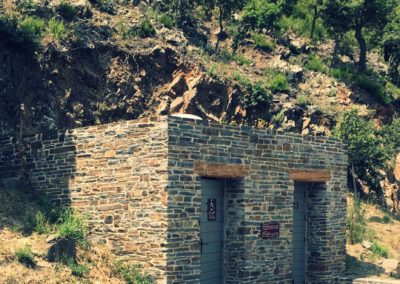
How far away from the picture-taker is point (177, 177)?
11.6 metres

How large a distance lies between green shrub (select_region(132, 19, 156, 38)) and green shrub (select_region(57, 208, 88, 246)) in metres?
10.2

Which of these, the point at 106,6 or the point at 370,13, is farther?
the point at 370,13

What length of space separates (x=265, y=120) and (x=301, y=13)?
12401 mm

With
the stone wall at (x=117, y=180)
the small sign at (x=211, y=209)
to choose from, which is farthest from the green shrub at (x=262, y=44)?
the small sign at (x=211, y=209)

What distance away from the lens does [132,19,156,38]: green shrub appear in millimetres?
21559

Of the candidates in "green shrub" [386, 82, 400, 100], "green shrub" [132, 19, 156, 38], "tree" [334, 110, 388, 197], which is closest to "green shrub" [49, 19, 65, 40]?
"green shrub" [132, 19, 156, 38]

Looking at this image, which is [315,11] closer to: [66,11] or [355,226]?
[355,226]

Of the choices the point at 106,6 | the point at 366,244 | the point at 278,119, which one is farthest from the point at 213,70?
the point at 366,244

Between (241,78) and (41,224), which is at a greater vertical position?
(241,78)

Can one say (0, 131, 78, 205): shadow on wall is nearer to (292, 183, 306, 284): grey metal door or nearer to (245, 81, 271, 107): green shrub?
(292, 183, 306, 284): grey metal door

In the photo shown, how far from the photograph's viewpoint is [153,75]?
2053 cm

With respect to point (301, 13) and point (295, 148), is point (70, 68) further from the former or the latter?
point (301, 13)

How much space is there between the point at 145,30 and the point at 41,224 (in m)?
11.2

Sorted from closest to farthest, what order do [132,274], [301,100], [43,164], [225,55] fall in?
1. [132,274]
2. [43,164]
3. [301,100]
4. [225,55]
